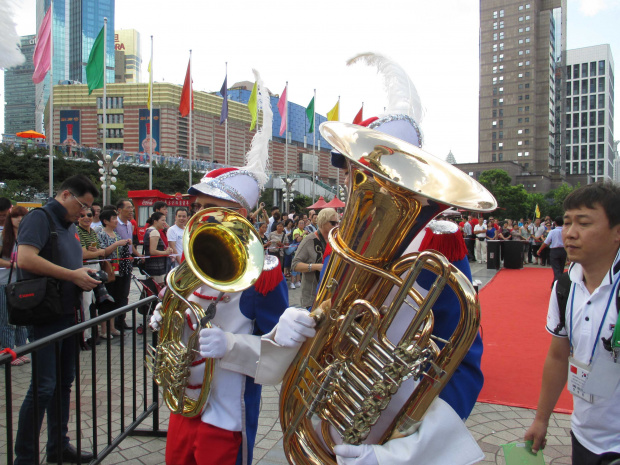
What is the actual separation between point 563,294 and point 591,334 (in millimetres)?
241

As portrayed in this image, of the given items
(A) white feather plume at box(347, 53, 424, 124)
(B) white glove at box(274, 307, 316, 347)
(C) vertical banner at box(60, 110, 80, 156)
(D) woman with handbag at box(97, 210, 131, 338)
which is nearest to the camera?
(B) white glove at box(274, 307, 316, 347)

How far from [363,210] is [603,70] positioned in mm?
126653

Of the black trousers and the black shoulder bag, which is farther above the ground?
the black shoulder bag

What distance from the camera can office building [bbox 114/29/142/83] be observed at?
83.8m

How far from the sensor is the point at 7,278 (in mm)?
5148

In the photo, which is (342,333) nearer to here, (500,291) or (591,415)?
(591,415)

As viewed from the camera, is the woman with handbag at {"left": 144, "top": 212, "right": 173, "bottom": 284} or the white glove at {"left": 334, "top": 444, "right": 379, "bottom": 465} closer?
the white glove at {"left": 334, "top": 444, "right": 379, "bottom": 465}

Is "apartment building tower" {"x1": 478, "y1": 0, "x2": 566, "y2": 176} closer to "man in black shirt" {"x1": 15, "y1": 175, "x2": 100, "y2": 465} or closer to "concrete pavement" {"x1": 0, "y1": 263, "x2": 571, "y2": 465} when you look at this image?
"concrete pavement" {"x1": 0, "y1": 263, "x2": 571, "y2": 465}

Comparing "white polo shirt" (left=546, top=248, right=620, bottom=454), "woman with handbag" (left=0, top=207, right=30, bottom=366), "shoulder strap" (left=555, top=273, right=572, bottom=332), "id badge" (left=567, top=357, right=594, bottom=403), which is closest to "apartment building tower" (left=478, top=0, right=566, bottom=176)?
"woman with handbag" (left=0, top=207, right=30, bottom=366)

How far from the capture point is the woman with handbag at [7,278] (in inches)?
190

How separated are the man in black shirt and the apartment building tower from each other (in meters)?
94.2

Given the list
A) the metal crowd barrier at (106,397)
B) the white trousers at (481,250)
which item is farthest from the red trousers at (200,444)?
the white trousers at (481,250)

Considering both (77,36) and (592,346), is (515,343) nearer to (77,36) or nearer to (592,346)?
(592,346)

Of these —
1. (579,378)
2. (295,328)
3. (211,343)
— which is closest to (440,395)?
(295,328)
